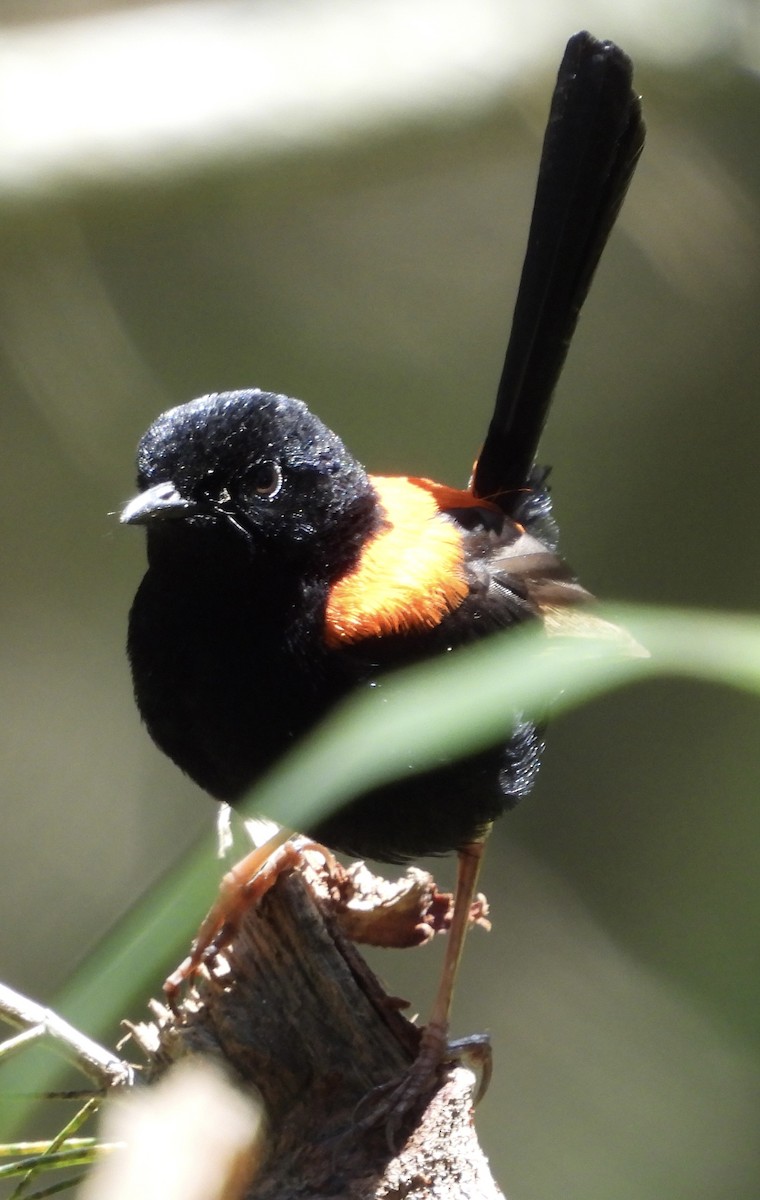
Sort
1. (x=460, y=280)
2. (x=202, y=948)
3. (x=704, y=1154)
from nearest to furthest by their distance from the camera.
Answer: (x=202, y=948) < (x=704, y=1154) < (x=460, y=280)

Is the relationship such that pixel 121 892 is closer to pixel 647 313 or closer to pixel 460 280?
pixel 460 280

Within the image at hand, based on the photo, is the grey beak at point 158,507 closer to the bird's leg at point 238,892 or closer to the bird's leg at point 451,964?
the bird's leg at point 238,892

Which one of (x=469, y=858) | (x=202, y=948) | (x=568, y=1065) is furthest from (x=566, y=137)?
(x=568, y=1065)

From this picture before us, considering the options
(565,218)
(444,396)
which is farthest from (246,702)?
(444,396)

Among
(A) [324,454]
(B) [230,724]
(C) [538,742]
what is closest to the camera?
(B) [230,724]

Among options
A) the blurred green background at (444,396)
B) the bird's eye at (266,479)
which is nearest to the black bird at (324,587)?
the bird's eye at (266,479)

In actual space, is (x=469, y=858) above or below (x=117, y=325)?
below

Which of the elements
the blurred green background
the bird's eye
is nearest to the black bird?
the bird's eye
